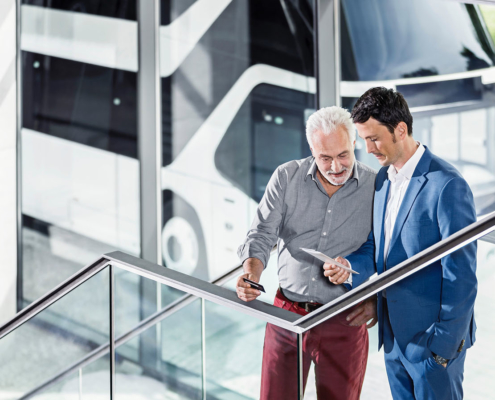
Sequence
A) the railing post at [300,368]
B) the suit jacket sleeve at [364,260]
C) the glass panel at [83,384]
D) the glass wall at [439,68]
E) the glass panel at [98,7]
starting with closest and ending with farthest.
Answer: the railing post at [300,368] < the suit jacket sleeve at [364,260] < the glass panel at [83,384] < the glass wall at [439,68] < the glass panel at [98,7]

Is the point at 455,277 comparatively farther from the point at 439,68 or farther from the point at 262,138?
the point at 262,138

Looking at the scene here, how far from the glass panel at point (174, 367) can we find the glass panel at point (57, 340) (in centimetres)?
166

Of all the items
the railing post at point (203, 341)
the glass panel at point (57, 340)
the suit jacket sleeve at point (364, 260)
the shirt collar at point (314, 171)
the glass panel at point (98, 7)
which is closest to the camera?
the suit jacket sleeve at point (364, 260)

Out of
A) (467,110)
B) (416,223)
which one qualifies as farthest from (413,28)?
(416,223)

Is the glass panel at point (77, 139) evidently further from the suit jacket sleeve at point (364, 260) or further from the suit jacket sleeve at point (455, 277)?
the suit jacket sleeve at point (455, 277)

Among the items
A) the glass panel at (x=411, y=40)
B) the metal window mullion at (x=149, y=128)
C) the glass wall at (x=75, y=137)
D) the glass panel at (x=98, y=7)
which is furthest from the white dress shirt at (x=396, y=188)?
the glass panel at (x=98, y=7)

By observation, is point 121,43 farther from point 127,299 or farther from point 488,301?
point 488,301

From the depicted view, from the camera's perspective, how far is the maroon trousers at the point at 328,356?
7.14ft

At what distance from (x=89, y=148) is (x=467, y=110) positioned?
349 cm

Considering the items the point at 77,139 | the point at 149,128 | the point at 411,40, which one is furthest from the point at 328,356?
the point at 77,139

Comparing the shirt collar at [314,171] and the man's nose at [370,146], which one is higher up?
the man's nose at [370,146]

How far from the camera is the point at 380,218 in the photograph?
245cm

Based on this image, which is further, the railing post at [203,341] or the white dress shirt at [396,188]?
the railing post at [203,341]

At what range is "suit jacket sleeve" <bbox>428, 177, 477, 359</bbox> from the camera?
2.02 meters
